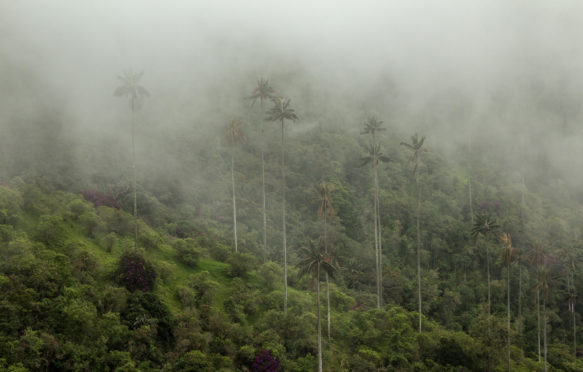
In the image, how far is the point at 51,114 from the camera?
78.1 meters

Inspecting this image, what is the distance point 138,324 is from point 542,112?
146 meters

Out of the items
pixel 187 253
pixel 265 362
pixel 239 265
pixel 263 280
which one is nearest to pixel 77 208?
pixel 187 253

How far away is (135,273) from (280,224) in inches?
1578

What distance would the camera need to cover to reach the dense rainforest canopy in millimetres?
35156

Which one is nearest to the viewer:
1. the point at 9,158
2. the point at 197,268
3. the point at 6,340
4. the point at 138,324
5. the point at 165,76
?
the point at 6,340

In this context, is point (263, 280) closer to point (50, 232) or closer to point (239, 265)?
point (239, 265)

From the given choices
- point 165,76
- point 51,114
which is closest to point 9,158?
point 51,114

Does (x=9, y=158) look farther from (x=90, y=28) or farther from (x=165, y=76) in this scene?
(x=90, y=28)

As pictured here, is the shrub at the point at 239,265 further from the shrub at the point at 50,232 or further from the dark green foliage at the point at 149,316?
the shrub at the point at 50,232

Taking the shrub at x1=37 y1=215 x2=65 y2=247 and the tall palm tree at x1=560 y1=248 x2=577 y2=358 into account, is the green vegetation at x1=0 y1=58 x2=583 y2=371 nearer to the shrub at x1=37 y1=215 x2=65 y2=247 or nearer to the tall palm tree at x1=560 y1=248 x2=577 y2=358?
the shrub at x1=37 y1=215 x2=65 y2=247

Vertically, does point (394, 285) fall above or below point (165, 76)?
below

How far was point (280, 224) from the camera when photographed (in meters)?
76.8

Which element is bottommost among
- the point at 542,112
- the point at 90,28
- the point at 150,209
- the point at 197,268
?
the point at 197,268

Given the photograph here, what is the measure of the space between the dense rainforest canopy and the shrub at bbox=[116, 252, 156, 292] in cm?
15
